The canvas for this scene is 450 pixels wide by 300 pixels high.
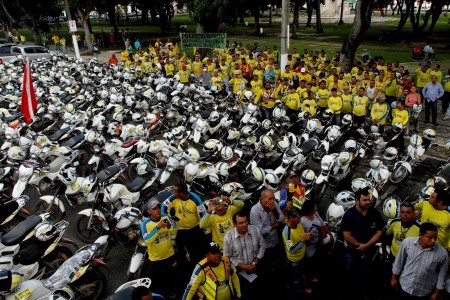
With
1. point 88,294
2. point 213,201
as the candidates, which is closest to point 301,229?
point 213,201

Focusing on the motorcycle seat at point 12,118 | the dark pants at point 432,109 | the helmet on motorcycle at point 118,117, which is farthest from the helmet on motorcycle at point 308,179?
the motorcycle seat at point 12,118

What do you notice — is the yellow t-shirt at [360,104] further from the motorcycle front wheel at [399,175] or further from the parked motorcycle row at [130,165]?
the motorcycle front wheel at [399,175]

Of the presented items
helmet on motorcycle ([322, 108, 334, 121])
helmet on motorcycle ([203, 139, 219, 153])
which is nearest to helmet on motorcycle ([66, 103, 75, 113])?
helmet on motorcycle ([203, 139, 219, 153])

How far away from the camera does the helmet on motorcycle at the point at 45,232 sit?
18.8ft

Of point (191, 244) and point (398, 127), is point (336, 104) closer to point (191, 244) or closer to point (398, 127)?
point (398, 127)

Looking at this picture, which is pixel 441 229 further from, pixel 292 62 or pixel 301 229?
pixel 292 62

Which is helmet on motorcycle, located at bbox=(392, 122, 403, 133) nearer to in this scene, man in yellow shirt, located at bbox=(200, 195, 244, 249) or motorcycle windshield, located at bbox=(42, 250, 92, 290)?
man in yellow shirt, located at bbox=(200, 195, 244, 249)

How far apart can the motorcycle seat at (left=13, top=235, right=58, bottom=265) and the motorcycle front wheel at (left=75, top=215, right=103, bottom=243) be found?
1.21 meters

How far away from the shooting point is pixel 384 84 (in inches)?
492

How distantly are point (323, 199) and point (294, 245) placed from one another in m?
3.93

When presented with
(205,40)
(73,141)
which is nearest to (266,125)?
(73,141)

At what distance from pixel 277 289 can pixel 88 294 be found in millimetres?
2875

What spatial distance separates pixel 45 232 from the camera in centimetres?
575

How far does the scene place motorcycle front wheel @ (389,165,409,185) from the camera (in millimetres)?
8109
